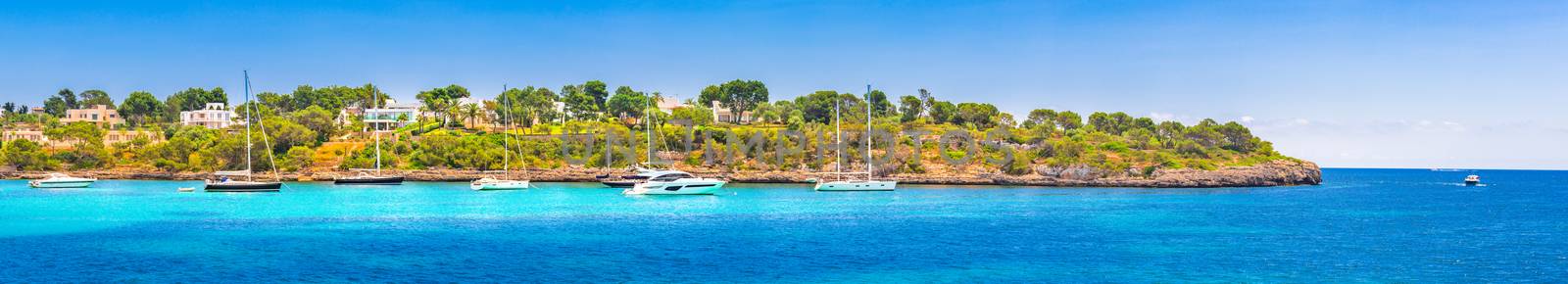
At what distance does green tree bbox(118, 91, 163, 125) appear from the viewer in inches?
6565

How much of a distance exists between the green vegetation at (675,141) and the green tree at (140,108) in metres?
6.96

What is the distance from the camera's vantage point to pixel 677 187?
85.8 meters

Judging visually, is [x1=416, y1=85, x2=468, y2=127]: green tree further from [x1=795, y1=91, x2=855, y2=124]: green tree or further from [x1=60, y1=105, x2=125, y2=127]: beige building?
[x1=795, y1=91, x2=855, y2=124]: green tree

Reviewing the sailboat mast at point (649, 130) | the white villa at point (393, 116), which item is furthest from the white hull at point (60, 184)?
the sailboat mast at point (649, 130)

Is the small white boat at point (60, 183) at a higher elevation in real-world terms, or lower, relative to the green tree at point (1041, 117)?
lower

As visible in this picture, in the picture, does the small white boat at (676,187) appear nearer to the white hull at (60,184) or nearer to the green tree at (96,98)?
the white hull at (60,184)

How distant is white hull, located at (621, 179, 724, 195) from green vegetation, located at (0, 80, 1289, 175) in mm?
19188

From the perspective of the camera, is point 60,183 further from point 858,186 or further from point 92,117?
point 92,117

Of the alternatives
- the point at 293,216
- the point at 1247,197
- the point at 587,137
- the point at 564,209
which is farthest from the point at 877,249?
the point at 587,137

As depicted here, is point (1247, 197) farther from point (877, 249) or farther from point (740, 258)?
point (740, 258)

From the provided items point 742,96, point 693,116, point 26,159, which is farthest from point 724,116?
point 26,159

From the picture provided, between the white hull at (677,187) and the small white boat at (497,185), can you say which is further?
the small white boat at (497,185)

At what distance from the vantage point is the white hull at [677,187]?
3337 inches

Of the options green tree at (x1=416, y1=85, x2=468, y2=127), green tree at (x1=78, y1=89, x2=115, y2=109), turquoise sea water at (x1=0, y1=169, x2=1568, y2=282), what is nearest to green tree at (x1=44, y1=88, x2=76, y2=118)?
green tree at (x1=78, y1=89, x2=115, y2=109)
